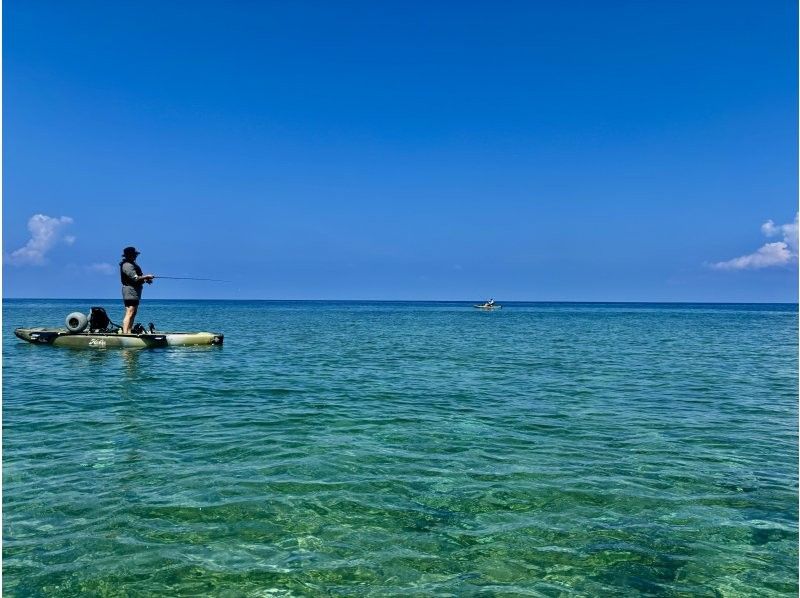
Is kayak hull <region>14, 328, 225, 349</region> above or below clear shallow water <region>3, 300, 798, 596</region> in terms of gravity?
above

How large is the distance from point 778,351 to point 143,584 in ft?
132

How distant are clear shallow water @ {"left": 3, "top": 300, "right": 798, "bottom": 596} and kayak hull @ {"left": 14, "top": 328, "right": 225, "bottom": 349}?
9.29 meters

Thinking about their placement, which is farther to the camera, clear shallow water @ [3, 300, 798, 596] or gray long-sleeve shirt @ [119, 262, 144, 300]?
gray long-sleeve shirt @ [119, 262, 144, 300]

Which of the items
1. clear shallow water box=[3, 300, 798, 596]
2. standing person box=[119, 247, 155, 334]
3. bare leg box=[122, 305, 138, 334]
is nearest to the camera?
clear shallow water box=[3, 300, 798, 596]

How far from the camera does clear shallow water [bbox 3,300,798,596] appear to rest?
634 cm

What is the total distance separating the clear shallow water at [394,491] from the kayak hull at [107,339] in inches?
366

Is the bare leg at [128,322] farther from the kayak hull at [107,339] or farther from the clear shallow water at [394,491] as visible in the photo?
the clear shallow water at [394,491]

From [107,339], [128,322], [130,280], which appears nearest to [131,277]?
→ [130,280]

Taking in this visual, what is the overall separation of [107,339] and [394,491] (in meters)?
24.1

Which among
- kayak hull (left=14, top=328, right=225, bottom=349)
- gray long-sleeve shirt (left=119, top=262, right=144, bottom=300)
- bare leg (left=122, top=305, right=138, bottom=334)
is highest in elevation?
gray long-sleeve shirt (left=119, top=262, right=144, bottom=300)

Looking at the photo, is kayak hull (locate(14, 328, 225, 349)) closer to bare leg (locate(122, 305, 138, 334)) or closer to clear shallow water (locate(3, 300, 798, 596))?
bare leg (locate(122, 305, 138, 334))

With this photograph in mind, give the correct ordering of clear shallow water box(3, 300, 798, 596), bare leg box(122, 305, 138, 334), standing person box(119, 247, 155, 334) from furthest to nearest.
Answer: bare leg box(122, 305, 138, 334), standing person box(119, 247, 155, 334), clear shallow water box(3, 300, 798, 596)

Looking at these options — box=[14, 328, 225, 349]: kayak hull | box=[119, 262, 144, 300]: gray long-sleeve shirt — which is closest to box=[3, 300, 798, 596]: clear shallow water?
box=[119, 262, 144, 300]: gray long-sleeve shirt

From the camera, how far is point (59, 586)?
598 cm
